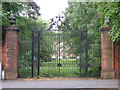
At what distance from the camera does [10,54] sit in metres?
9.75

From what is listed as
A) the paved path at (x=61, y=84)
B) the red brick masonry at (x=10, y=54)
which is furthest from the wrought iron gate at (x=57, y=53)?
the paved path at (x=61, y=84)

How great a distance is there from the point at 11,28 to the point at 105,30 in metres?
5.01

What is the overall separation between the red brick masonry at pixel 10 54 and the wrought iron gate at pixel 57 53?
966 mm

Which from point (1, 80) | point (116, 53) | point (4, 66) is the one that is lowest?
point (1, 80)

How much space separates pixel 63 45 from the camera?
35.2 ft

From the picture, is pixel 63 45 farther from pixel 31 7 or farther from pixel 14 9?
pixel 31 7

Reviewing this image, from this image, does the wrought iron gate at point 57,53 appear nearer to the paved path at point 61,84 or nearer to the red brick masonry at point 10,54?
the red brick masonry at point 10,54

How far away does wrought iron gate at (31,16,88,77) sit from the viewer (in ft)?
33.7

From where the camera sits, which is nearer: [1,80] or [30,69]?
[1,80]

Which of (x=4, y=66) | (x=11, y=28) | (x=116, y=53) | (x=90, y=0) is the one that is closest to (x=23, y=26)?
(x=11, y=28)

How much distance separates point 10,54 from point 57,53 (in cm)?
257

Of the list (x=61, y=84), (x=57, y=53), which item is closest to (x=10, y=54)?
(x=57, y=53)

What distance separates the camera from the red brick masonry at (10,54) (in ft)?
31.8

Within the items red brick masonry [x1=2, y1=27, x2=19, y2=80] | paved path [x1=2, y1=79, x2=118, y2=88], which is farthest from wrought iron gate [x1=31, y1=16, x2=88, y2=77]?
paved path [x1=2, y1=79, x2=118, y2=88]
